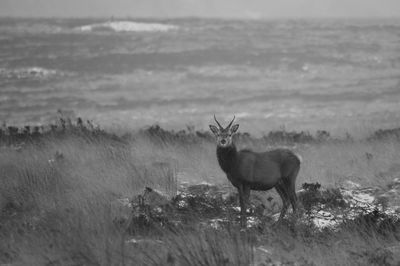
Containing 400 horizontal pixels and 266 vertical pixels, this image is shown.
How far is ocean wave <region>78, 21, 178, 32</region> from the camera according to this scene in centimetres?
6469

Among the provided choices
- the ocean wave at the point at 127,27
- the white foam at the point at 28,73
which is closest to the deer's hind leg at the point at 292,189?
the white foam at the point at 28,73

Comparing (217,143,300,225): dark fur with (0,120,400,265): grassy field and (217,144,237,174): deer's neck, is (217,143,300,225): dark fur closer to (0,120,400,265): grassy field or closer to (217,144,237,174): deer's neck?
(217,144,237,174): deer's neck

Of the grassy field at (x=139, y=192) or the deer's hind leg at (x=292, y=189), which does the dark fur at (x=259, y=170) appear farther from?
the grassy field at (x=139, y=192)

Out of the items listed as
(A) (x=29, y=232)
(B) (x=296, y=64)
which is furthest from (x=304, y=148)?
(B) (x=296, y=64)

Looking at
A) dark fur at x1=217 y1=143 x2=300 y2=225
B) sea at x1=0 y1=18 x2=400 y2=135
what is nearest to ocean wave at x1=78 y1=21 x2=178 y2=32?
sea at x1=0 y1=18 x2=400 y2=135

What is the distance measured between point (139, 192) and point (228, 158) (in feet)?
5.39

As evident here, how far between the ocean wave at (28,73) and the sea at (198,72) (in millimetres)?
89

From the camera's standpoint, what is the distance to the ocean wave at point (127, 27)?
64688 millimetres

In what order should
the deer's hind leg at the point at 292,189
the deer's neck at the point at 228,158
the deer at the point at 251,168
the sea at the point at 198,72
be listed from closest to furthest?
the deer at the point at 251,168 < the deer's neck at the point at 228,158 < the deer's hind leg at the point at 292,189 < the sea at the point at 198,72

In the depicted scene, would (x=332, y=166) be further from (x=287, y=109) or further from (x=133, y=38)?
(x=133, y=38)

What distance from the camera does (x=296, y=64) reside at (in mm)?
51062

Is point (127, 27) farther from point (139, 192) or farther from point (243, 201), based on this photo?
point (243, 201)

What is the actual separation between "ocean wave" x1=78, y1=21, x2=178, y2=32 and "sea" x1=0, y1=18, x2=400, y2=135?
16 cm

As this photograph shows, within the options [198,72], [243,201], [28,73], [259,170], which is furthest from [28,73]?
[243,201]
